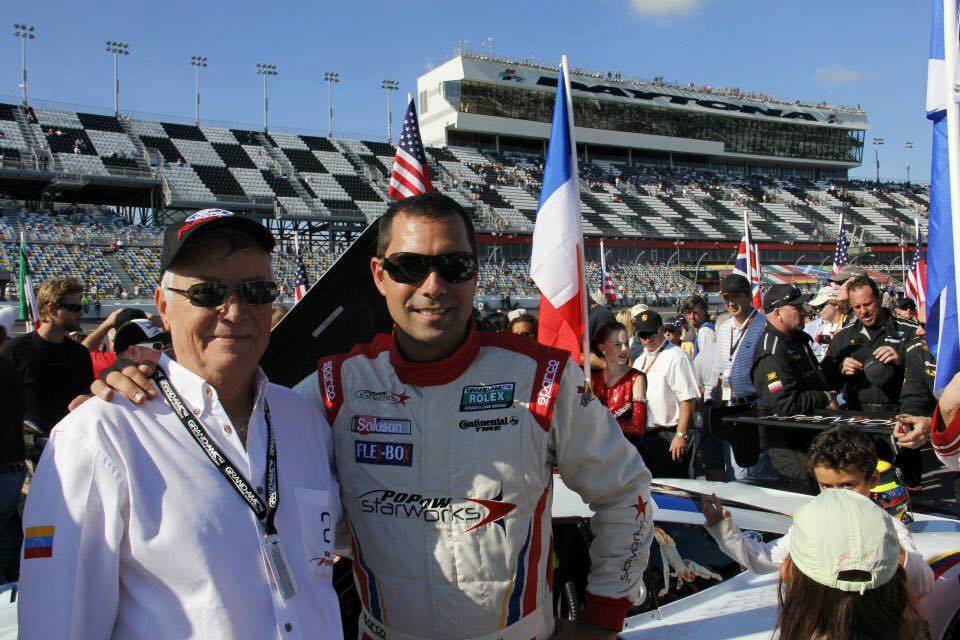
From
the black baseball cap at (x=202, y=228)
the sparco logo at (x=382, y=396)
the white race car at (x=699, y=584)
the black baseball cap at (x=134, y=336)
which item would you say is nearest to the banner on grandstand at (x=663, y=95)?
the black baseball cap at (x=134, y=336)

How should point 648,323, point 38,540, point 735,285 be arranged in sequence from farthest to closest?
point 735,285, point 648,323, point 38,540

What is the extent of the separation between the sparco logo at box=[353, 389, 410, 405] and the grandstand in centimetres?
2889

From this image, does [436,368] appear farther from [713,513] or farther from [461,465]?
[713,513]

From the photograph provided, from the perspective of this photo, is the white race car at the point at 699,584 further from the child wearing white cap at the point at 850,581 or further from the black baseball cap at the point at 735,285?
the black baseball cap at the point at 735,285

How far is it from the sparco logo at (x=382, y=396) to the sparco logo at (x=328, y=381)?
62 millimetres

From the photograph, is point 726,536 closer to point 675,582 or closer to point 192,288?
point 675,582

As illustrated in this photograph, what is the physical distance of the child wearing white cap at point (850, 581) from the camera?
173 cm

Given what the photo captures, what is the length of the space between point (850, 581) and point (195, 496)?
1526 millimetres

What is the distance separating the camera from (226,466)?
1.34 meters

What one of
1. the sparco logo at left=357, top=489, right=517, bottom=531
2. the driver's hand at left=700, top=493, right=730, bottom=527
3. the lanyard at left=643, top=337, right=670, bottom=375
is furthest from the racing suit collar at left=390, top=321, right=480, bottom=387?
the lanyard at left=643, top=337, right=670, bottom=375

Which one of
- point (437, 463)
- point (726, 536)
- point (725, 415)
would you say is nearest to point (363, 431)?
point (437, 463)

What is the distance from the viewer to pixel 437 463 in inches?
65.2

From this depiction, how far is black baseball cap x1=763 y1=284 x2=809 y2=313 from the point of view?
5.05 meters

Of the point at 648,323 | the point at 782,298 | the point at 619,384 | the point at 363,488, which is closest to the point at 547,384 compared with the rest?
the point at 363,488
